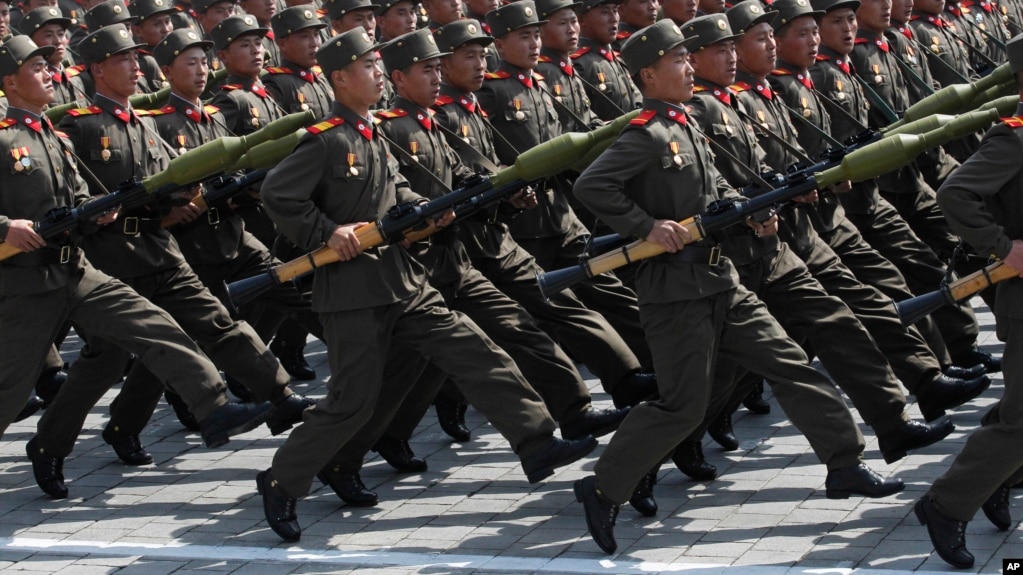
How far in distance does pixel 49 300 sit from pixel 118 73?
56.4 inches

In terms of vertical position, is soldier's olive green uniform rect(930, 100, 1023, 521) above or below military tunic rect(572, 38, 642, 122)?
below

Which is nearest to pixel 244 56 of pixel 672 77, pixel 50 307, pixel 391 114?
pixel 391 114

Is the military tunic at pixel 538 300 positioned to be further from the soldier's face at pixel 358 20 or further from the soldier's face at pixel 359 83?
the soldier's face at pixel 358 20

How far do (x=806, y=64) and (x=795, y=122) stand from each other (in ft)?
1.11

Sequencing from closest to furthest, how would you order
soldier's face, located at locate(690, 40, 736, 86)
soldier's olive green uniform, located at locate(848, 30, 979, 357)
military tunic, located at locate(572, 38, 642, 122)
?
soldier's face, located at locate(690, 40, 736, 86), soldier's olive green uniform, located at locate(848, 30, 979, 357), military tunic, located at locate(572, 38, 642, 122)

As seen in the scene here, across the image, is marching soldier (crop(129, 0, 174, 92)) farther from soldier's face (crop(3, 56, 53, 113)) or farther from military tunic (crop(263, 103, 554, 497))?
military tunic (crop(263, 103, 554, 497))

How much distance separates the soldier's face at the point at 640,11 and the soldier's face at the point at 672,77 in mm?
4229

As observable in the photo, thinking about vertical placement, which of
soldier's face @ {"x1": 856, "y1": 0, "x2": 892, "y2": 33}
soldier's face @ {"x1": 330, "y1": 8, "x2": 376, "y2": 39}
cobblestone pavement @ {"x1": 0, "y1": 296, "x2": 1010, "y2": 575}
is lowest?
cobblestone pavement @ {"x1": 0, "y1": 296, "x2": 1010, "y2": 575}

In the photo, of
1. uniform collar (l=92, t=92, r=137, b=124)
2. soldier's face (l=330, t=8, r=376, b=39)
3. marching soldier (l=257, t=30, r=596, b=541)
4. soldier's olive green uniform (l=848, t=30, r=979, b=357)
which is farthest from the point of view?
soldier's face (l=330, t=8, r=376, b=39)

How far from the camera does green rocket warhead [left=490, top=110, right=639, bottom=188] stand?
8.68 metres

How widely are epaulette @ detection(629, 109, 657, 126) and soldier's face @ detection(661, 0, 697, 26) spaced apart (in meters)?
4.35

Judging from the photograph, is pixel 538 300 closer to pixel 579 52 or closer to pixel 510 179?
pixel 510 179

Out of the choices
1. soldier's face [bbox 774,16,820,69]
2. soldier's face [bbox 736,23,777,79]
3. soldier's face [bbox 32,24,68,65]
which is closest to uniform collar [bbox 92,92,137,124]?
soldier's face [bbox 32,24,68,65]

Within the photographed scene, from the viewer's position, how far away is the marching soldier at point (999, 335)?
23.1 feet
